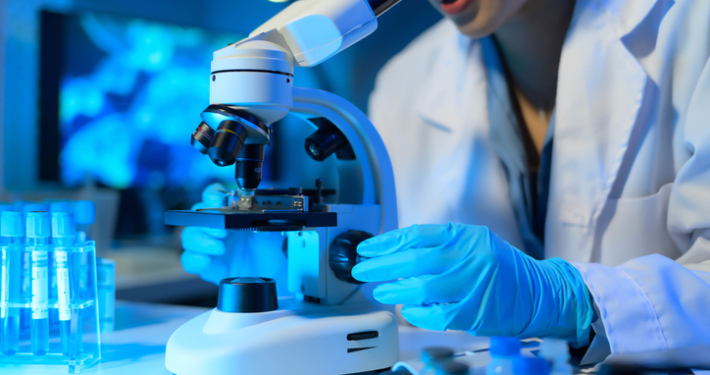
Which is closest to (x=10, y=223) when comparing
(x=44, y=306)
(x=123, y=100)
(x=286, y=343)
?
(x=44, y=306)

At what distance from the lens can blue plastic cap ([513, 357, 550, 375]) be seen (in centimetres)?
65

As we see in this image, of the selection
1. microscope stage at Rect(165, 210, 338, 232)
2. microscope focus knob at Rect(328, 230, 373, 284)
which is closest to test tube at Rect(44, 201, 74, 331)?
microscope stage at Rect(165, 210, 338, 232)

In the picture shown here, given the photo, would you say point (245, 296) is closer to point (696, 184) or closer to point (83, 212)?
point (83, 212)

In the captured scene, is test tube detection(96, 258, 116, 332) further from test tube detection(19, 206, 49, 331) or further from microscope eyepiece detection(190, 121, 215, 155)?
microscope eyepiece detection(190, 121, 215, 155)

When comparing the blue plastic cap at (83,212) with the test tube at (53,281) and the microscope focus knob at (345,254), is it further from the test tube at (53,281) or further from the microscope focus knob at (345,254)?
the microscope focus knob at (345,254)

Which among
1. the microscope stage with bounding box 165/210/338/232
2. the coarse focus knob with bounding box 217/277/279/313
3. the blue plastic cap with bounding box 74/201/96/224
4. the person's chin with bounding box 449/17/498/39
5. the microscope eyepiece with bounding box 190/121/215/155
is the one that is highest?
the person's chin with bounding box 449/17/498/39

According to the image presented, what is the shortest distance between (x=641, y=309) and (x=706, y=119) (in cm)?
46

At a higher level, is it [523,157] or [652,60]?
[652,60]

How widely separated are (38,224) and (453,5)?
1079mm

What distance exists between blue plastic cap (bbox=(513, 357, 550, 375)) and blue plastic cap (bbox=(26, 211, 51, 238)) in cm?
77

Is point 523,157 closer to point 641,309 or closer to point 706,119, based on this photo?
point 706,119

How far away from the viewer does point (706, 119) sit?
1029mm

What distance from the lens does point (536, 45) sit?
1.45m

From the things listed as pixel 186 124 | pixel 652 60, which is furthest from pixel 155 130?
pixel 652 60
